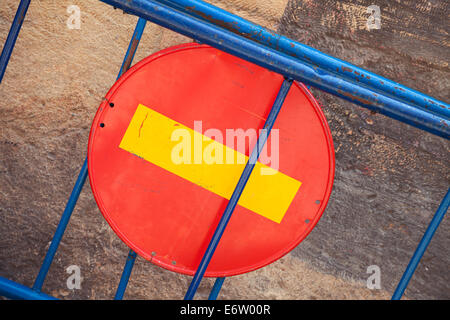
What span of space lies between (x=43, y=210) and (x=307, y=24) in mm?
1719

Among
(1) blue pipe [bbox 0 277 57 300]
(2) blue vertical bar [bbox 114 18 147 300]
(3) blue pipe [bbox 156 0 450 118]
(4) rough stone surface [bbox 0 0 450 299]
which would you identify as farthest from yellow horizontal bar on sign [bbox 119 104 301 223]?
(4) rough stone surface [bbox 0 0 450 299]

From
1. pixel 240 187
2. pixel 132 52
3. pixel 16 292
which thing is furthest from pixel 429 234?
pixel 16 292

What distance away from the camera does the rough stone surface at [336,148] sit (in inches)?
66.8

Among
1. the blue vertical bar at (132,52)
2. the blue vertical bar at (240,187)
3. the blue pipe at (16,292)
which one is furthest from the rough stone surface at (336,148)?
the blue vertical bar at (240,187)

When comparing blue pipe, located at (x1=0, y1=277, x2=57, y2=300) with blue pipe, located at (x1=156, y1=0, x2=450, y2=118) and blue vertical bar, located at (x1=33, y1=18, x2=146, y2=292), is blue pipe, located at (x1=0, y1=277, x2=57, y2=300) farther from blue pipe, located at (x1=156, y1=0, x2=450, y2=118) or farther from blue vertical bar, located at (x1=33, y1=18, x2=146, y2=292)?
blue pipe, located at (x1=156, y1=0, x2=450, y2=118)

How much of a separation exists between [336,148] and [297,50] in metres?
1.02

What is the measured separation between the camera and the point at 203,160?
1.09 metres

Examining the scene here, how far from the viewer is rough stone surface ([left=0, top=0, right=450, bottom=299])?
1.70 meters

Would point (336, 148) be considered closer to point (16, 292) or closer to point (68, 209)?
point (68, 209)

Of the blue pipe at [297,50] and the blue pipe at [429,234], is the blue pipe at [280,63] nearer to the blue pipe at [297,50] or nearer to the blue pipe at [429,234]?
the blue pipe at [297,50]

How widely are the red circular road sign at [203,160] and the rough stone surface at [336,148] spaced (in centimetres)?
74
